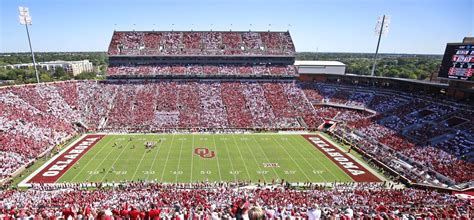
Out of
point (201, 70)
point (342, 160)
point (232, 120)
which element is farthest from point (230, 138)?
point (201, 70)

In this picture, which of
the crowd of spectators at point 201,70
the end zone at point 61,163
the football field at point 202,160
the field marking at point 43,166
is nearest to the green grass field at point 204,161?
the football field at point 202,160

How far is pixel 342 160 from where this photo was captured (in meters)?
30.3

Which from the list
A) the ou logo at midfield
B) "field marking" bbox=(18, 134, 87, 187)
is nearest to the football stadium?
"field marking" bbox=(18, 134, 87, 187)

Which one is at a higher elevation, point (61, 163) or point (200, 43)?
point (200, 43)

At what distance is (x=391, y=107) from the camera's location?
42625 mm

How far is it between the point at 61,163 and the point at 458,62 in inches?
1703

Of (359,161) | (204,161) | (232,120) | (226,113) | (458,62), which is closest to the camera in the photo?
(204,161)

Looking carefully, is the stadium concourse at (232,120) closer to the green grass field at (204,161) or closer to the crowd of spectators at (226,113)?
the crowd of spectators at (226,113)

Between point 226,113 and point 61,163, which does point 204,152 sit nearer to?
point 61,163

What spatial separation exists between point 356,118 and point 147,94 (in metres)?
33.2

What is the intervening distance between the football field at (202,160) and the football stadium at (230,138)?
0.21 m

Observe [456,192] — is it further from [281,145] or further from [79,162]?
[79,162]

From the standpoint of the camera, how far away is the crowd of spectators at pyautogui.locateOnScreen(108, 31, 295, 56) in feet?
190

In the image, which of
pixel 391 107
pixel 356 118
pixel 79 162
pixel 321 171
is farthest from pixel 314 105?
pixel 79 162
